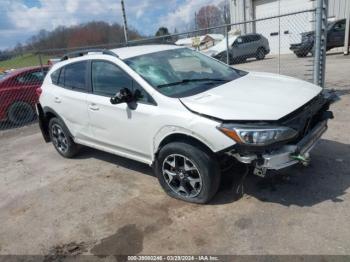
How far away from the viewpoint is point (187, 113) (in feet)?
12.0

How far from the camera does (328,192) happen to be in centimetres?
385

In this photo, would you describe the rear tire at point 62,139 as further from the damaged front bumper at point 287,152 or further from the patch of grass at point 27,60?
the patch of grass at point 27,60

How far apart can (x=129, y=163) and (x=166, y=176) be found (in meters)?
1.51

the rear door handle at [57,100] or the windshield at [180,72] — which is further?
the rear door handle at [57,100]

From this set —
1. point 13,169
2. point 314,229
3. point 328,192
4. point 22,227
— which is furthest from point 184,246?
point 13,169

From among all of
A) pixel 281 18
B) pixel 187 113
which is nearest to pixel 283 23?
pixel 281 18

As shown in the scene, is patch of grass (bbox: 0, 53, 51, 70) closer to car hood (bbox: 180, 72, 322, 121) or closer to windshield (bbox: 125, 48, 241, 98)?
windshield (bbox: 125, 48, 241, 98)

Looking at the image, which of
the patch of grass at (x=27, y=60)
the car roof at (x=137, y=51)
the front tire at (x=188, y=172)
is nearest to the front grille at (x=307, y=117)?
the front tire at (x=188, y=172)

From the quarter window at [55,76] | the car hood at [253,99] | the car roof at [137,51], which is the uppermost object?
the car roof at [137,51]

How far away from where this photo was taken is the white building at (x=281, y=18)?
20906 mm

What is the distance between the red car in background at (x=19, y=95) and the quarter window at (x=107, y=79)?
5470mm

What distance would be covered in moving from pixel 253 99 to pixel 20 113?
7.82 meters

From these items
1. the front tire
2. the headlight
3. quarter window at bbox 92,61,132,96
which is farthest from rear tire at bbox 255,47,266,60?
the headlight

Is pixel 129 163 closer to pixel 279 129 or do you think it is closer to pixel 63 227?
pixel 63 227
